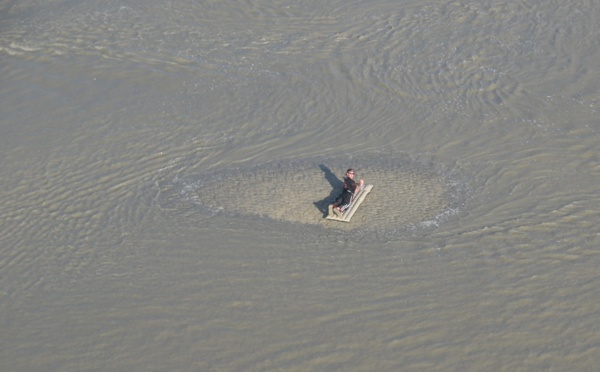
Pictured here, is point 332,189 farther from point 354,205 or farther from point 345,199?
point 345,199

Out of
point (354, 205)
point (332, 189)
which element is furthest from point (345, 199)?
point (332, 189)

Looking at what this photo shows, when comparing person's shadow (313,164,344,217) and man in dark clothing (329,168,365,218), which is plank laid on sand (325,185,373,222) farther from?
person's shadow (313,164,344,217)

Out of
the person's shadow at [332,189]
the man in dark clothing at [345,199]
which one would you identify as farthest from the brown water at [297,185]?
the man in dark clothing at [345,199]

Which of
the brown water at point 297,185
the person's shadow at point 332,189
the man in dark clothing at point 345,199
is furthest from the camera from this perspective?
the person's shadow at point 332,189

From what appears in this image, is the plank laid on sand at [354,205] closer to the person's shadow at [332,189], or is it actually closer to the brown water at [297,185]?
the brown water at [297,185]

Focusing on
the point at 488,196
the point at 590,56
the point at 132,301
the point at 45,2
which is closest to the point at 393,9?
the point at 590,56
